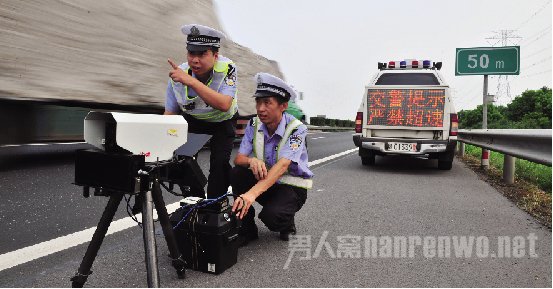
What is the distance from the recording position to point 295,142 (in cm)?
343

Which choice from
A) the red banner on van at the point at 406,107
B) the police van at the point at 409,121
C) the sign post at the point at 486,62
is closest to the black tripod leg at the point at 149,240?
the police van at the point at 409,121

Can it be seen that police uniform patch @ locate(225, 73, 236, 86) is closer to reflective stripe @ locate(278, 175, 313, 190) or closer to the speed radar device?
the speed radar device

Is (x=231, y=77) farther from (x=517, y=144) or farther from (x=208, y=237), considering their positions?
(x=517, y=144)

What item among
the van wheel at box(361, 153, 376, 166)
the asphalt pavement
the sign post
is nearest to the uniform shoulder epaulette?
the asphalt pavement

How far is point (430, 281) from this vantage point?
2805 mm

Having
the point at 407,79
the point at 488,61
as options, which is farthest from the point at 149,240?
the point at 488,61

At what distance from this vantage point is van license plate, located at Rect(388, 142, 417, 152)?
8.69 metres

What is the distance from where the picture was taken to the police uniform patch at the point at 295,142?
3.40 m

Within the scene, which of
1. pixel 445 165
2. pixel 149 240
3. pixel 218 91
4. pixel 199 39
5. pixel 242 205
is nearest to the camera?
pixel 149 240

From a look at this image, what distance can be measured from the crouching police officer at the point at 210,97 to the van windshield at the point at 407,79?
6.93 metres

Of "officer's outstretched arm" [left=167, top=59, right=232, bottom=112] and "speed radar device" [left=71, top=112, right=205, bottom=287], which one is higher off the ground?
"officer's outstretched arm" [left=167, top=59, right=232, bottom=112]

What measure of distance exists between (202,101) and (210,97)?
39cm

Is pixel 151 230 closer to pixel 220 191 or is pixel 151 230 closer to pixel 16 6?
pixel 220 191

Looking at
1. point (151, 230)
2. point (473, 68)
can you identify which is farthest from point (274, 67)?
point (151, 230)
